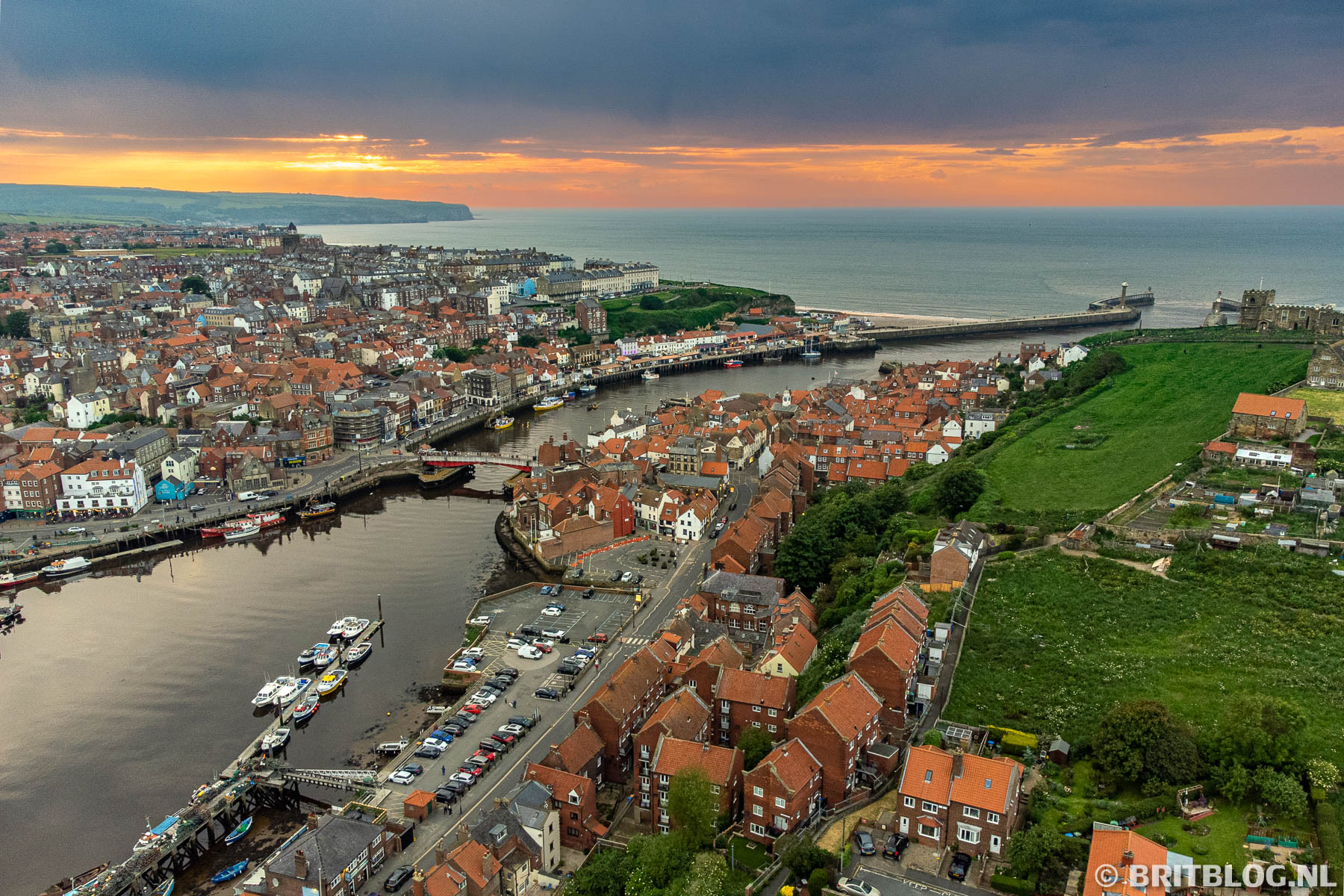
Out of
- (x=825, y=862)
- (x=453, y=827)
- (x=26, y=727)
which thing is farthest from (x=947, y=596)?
(x=26, y=727)

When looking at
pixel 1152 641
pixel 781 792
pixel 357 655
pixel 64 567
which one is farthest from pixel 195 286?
pixel 1152 641

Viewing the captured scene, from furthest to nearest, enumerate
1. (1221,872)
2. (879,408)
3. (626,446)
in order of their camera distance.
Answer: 1. (879,408)
2. (626,446)
3. (1221,872)

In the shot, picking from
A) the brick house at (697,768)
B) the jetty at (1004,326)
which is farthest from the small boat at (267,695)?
the jetty at (1004,326)

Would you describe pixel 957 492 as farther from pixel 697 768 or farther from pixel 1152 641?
pixel 697 768

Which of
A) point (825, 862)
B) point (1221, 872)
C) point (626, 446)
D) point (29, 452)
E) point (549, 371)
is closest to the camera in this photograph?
point (1221, 872)

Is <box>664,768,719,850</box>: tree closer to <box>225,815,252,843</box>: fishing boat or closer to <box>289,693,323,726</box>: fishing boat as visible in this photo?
<box>225,815,252,843</box>: fishing boat

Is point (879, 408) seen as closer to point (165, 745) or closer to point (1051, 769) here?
point (1051, 769)
